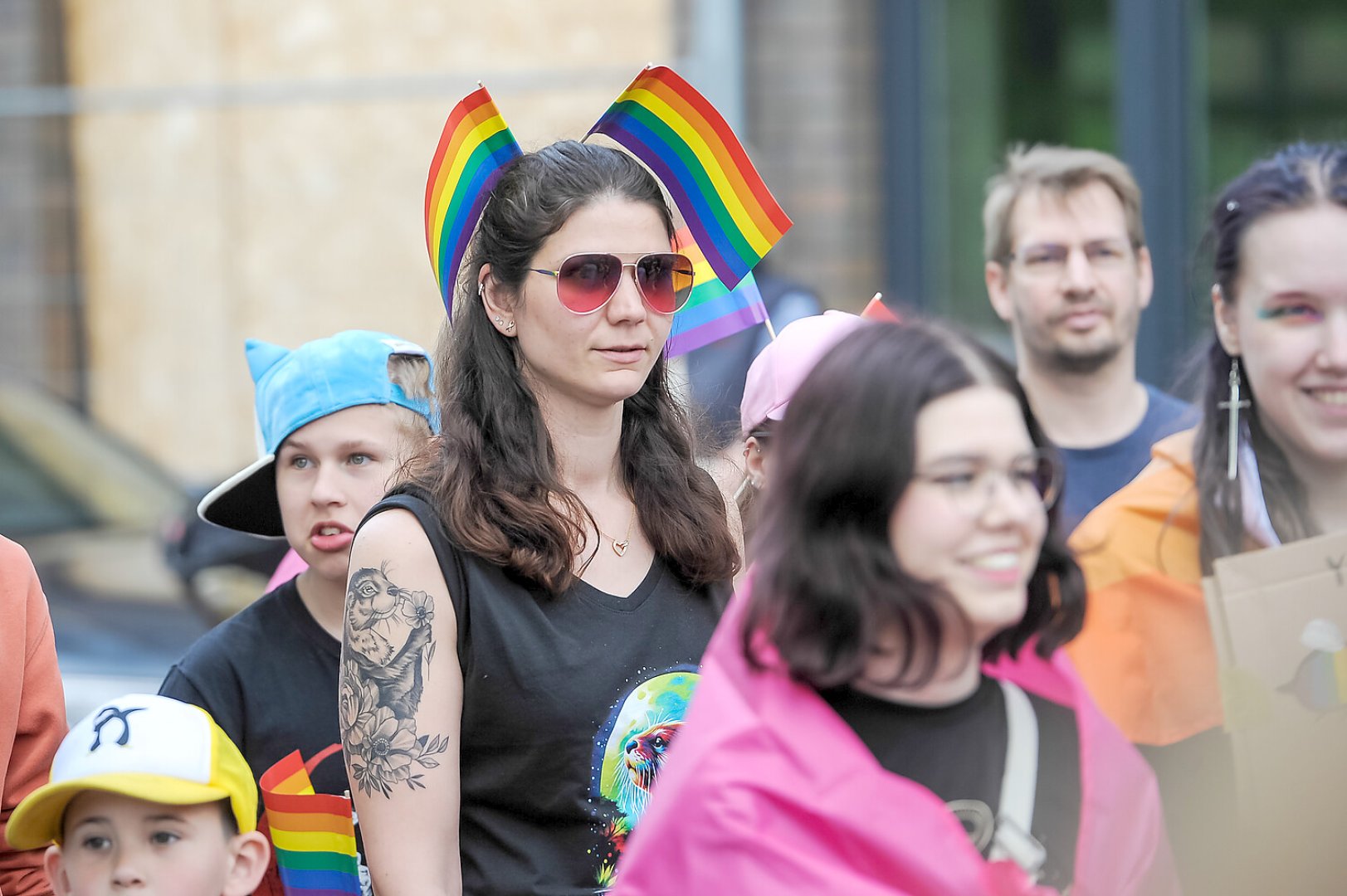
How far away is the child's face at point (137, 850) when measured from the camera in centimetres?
236

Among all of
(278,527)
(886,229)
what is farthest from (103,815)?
(886,229)

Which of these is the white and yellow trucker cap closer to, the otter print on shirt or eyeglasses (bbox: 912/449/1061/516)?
the otter print on shirt

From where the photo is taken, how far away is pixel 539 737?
7.70 ft

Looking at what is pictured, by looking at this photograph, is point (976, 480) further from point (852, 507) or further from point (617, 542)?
point (617, 542)

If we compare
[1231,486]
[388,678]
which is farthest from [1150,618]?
[388,678]

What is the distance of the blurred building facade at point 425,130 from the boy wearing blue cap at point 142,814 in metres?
4.38

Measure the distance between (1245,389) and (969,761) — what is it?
1.00 m

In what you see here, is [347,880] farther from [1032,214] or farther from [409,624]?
[1032,214]

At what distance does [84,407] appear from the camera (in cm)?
779

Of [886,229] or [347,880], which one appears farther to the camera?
[886,229]

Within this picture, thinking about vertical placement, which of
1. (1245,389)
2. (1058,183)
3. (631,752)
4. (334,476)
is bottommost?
(631,752)

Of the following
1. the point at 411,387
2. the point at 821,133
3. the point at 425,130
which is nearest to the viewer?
the point at 411,387

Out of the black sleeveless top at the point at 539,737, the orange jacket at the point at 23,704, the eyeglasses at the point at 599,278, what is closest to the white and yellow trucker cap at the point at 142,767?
the orange jacket at the point at 23,704

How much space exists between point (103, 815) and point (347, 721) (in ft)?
1.24
